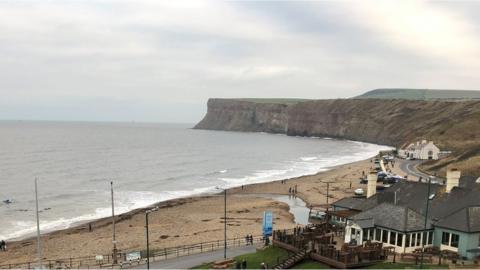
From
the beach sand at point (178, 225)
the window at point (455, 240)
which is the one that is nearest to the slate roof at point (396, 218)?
the window at point (455, 240)

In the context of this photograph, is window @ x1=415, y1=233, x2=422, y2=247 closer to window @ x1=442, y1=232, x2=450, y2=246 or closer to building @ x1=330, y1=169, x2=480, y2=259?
building @ x1=330, y1=169, x2=480, y2=259

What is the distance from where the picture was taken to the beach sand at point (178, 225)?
39.7m

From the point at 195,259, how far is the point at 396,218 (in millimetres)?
13348

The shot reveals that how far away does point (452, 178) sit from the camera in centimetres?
3116

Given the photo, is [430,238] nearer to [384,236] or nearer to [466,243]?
[466,243]

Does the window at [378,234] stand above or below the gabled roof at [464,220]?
below

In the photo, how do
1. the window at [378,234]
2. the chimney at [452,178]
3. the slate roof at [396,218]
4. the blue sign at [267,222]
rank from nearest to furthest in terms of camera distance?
the slate roof at [396,218] < the window at [378,234] < the chimney at [452,178] < the blue sign at [267,222]

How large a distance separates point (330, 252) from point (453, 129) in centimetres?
10636

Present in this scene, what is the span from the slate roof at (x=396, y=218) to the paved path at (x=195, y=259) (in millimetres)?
8311

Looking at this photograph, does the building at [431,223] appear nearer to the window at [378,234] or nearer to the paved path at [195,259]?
the window at [378,234]

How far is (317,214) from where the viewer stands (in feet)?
150

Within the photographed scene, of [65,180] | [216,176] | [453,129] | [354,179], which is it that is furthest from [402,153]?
[65,180]

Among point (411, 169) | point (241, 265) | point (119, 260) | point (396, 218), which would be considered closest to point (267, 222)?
point (241, 265)

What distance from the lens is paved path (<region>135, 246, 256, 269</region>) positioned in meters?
29.2
